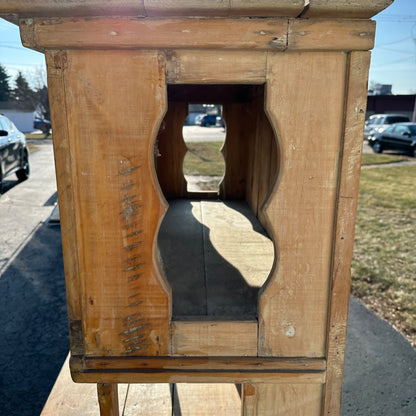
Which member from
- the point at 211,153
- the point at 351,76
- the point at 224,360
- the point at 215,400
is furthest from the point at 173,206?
the point at 211,153

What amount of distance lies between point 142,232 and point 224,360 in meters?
0.52

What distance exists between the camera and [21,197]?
782cm

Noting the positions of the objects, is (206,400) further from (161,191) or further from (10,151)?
(10,151)

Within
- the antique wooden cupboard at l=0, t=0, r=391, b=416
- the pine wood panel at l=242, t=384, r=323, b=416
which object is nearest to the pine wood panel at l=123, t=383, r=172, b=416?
the antique wooden cupboard at l=0, t=0, r=391, b=416

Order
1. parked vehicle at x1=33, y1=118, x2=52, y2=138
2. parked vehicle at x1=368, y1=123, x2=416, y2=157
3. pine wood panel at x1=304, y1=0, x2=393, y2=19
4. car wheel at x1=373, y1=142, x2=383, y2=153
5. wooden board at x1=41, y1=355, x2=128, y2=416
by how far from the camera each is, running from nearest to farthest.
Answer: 1. pine wood panel at x1=304, y1=0, x2=393, y2=19
2. wooden board at x1=41, y1=355, x2=128, y2=416
3. parked vehicle at x1=368, y1=123, x2=416, y2=157
4. car wheel at x1=373, y1=142, x2=383, y2=153
5. parked vehicle at x1=33, y1=118, x2=52, y2=138

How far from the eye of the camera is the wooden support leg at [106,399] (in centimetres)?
142

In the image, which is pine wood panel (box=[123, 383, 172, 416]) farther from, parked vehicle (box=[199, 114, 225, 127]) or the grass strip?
parked vehicle (box=[199, 114, 225, 127])

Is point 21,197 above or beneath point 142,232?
beneath

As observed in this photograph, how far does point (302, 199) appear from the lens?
1.19 meters

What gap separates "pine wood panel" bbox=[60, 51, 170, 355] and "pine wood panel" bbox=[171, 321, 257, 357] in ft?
0.17

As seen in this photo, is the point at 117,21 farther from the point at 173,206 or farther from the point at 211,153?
the point at 211,153

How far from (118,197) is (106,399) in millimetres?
810

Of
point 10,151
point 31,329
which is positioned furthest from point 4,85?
point 31,329

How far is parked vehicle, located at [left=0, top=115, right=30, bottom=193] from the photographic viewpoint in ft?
24.3
